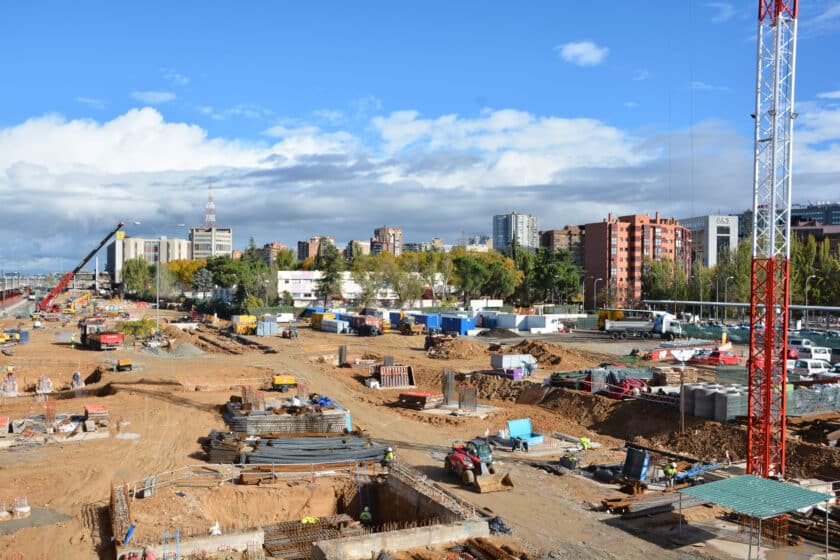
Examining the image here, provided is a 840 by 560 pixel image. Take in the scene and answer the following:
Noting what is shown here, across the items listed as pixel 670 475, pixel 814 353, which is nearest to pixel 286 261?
pixel 814 353

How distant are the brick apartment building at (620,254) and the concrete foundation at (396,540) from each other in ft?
319

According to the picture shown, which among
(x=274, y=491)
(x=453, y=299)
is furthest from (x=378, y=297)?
(x=274, y=491)

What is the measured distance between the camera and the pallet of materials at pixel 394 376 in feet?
126

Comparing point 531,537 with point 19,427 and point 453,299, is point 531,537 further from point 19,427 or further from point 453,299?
point 453,299

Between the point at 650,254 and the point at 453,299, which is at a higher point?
the point at 650,254

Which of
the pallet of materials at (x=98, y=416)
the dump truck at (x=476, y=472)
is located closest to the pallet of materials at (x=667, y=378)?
the dump truck at (x=476, y=472)

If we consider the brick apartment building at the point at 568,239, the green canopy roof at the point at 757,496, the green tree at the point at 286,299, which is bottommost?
the green canopy roof at the point at 757,496

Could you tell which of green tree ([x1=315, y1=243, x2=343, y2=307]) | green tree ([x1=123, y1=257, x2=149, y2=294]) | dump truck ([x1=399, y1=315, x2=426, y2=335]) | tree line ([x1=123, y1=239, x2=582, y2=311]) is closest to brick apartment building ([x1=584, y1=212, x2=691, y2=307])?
tree line ([x1=123, y1=239, x2=582, y2=311])

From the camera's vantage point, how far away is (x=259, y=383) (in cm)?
3850

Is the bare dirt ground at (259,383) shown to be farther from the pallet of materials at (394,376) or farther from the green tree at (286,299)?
the green tree at (286,299)

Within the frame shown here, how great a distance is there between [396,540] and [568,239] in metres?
147

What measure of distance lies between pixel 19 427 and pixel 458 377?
73.3ft

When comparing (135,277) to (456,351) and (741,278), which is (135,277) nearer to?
(741,278)

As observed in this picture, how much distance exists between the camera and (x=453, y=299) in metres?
113
